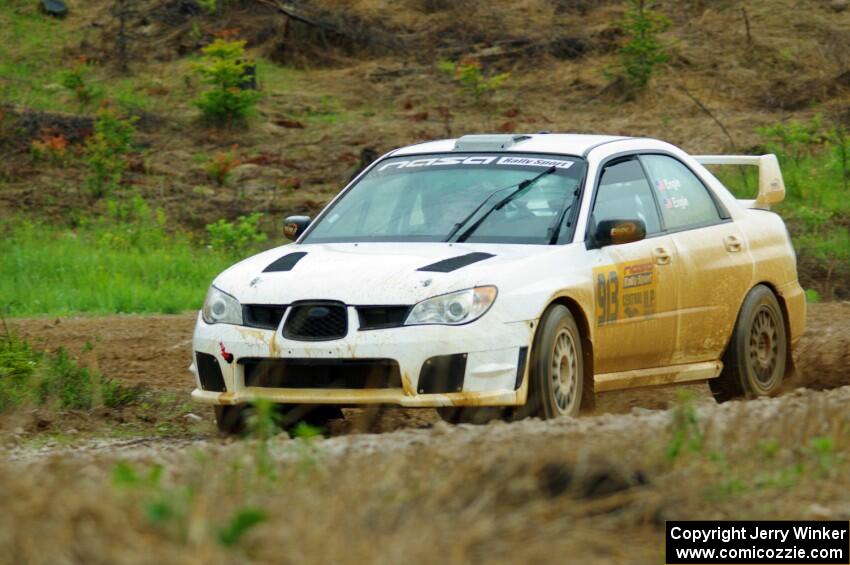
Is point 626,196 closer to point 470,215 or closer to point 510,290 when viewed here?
point 470,215

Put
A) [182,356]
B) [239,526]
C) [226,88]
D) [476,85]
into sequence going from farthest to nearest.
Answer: [476,85] → [226,88] → [182,356] → [239,526]

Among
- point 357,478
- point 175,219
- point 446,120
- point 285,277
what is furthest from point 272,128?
point 357,478

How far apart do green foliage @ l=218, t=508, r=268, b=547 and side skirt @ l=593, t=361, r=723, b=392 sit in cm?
407

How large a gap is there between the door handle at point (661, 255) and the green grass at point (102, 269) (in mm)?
6753

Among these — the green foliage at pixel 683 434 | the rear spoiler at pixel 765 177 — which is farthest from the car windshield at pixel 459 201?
the green foliage at pixel 683 434

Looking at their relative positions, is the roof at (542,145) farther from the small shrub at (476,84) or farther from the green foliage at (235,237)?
the small shrub at (476,84)

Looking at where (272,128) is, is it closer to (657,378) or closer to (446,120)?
(446,120)

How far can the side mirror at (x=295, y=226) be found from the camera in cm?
854

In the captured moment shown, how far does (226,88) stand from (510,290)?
16.1 m

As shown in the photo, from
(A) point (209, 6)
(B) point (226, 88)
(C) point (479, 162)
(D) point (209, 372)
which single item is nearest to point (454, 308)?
(D) point (209, 372)

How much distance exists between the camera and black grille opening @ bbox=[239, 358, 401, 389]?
6855 mm

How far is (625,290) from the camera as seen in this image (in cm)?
782

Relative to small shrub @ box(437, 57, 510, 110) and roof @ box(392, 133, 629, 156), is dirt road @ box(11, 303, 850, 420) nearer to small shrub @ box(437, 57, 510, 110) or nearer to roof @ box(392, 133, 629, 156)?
roof @ box(392, 133, 629, 156)

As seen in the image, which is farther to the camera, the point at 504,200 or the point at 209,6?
the point at 209,6
